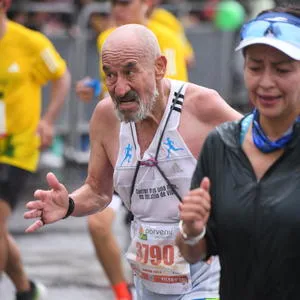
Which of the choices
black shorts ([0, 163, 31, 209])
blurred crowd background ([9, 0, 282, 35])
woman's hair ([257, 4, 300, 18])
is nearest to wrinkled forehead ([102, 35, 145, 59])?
woman's hair ([257, 4, 300, 18])

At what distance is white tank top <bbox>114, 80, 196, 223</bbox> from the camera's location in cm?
502

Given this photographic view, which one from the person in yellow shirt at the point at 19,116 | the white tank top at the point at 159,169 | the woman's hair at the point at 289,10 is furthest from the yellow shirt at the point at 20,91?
the woman's hair at the point at 289,10

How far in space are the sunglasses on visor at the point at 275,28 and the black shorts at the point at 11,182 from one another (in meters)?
4.47

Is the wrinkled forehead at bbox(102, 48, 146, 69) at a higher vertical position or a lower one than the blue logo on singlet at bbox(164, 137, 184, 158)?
higher

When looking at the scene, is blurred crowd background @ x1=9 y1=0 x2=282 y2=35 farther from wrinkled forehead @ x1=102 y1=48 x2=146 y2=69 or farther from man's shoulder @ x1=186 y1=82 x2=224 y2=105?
wrinkled forehead @ x1=102 y1=48 x2=146 y2=69

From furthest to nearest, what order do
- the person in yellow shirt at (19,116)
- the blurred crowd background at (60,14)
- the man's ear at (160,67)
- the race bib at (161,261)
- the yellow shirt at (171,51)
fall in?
the blurred crowd background at (60,14) < the yellow shirt at (171,51) < the person in yellow shirt at (19,116) < the race bib at (161,261) < the man's ear at (160,67)

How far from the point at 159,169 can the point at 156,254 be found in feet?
1.35

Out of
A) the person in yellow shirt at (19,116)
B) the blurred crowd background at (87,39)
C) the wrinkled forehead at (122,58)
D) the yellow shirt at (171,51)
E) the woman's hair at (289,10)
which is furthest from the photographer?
the blurred crowd background at (87,39)

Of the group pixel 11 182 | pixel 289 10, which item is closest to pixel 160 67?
pixel 289 10

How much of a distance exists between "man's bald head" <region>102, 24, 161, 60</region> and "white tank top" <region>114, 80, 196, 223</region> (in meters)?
0.25

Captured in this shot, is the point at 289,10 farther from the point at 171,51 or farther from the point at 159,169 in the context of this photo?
the point at 171,51

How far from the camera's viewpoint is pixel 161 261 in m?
5.18

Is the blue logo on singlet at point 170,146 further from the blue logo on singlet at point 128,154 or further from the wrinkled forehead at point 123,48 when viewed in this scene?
the wrinkled forehead at point 123,48

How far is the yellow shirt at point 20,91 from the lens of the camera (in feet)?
A: 27.0
